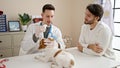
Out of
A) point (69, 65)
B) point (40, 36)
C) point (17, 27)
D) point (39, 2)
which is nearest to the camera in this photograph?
point (69, 65)

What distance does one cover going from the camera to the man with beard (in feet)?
6.31

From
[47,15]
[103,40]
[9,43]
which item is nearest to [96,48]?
[103,40]

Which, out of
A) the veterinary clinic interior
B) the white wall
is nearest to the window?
the veterinary clinic interior

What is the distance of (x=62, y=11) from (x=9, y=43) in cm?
146

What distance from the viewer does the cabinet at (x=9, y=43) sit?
303cm

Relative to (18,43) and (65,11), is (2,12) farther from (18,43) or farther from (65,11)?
(65,11)

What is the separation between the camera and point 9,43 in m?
3.08

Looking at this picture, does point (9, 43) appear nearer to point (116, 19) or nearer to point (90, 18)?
point (90, 18)

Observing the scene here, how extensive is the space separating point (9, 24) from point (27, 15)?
0.37 m

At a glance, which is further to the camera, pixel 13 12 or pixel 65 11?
pixel 65 11

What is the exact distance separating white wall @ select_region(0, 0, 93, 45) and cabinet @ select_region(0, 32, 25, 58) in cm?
45

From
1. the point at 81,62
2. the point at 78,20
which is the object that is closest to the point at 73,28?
the point at 78,20

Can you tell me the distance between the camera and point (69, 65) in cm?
145

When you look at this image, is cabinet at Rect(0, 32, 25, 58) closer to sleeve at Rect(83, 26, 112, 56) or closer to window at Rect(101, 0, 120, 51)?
sleeve at Rect(83, 26, 112, 56)
